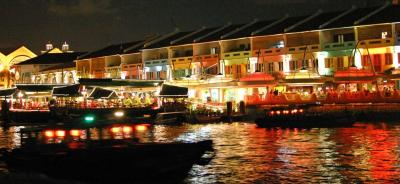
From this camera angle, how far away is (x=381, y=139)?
3206 centimetres

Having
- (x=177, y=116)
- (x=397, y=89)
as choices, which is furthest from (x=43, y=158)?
(x=397, y=89)

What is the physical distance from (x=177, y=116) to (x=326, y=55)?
14.0m

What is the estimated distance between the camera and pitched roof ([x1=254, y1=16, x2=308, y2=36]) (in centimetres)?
5616

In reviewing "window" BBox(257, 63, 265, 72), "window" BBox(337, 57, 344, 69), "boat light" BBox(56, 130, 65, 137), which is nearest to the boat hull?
"window" BBox(337, 57, 344, 69)

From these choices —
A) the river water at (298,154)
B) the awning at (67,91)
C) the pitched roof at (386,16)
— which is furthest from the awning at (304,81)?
the awning at (67,91)

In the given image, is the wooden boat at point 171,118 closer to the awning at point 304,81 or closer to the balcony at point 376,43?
the awning at point 304,81

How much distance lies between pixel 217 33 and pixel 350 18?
14.9 metres

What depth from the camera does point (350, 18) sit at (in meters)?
53.5

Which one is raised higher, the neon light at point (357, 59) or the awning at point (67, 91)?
the neon light at point (357, 59)

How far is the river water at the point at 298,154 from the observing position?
21406 mm

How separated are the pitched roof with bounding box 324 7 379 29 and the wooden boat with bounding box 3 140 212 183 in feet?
113

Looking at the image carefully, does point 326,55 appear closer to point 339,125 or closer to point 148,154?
point 339,125

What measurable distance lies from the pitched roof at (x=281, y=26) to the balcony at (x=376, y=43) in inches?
312

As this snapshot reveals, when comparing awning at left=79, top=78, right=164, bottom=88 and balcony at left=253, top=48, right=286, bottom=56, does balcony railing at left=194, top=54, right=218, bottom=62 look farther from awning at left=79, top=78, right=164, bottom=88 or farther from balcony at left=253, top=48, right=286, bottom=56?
awning at left=79, top=78, right=164, bottom=88
